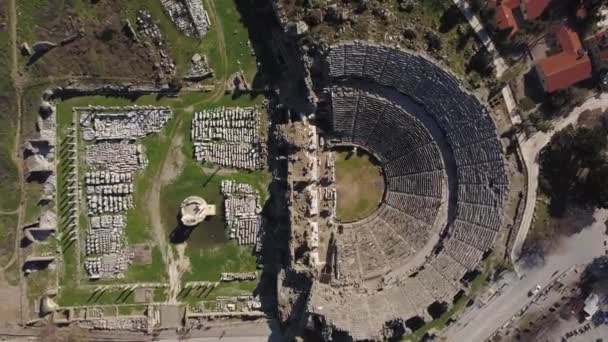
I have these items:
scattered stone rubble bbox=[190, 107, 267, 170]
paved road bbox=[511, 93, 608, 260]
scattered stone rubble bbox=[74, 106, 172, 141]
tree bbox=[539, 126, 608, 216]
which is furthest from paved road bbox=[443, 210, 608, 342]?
scattered stone rubble bbox=[74, 106, 172, 141]

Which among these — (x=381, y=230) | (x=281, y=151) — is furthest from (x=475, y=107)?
(x=281, y=151)

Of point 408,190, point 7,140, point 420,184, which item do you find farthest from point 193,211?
point 420,184

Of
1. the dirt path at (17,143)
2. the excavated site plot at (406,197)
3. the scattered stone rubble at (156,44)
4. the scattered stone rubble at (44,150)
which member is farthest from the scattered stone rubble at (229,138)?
the dirt path at (17,143)

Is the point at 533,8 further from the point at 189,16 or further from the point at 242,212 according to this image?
the point at 242,212

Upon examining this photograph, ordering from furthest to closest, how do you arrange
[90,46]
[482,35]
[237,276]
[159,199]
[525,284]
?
[237,276] < [159,199] < [90,46] < [525,284] < [482,35]

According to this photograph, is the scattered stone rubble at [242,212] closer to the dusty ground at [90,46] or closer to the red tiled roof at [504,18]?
the dusty ground at [90,46]

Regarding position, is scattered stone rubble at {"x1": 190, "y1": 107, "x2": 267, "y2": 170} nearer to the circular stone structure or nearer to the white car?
the circular stone structure
